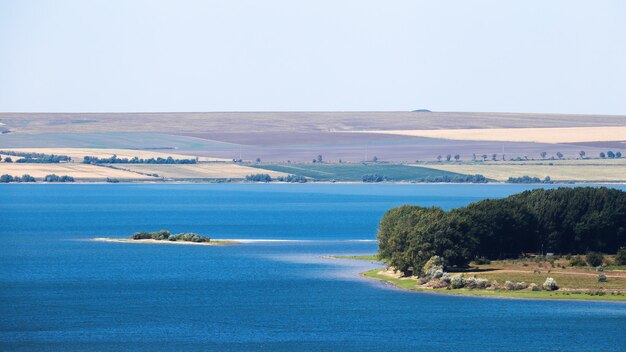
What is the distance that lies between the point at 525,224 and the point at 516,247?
1.69 m

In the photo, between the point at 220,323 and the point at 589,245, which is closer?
the point at 220,323

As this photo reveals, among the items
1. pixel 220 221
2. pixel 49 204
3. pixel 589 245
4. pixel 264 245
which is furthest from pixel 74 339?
pixel 49 204

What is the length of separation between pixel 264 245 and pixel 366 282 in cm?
3090

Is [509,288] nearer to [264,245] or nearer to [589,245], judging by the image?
[589,245]

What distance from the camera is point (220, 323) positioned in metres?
67.9

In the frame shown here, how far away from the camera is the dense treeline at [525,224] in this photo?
8831 centimetres

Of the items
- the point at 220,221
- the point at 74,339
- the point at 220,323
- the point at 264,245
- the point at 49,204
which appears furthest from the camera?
the point at 49,204

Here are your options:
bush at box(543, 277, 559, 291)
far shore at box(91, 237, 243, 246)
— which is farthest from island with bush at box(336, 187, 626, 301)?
far shore at box(91, 237, 243, 246)

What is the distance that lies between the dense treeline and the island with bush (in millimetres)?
67

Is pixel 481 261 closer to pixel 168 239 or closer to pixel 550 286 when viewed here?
pixel 550 286

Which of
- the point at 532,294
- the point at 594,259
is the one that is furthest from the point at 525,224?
the point at 532,294

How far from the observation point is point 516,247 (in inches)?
3728

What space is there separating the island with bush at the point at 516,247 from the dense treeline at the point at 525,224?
67 mm

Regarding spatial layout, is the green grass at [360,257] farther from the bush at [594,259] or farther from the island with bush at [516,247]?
the bush at [594,259]
